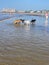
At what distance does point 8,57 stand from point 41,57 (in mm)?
1268

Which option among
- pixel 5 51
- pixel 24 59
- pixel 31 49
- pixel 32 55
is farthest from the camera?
pixel 31 49

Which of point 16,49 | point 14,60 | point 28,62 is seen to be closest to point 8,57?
point 14,60

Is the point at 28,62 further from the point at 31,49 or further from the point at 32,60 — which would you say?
the point at 31,49

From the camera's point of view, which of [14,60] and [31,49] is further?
[31,49]

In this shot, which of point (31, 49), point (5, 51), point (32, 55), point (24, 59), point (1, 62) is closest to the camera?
point (1, 62)

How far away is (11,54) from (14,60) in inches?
34.9

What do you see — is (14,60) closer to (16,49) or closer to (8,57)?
(8,57)

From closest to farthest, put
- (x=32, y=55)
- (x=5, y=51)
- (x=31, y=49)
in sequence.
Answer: (x=32, y=55), (x=5, y=51), (x=31, y=49)

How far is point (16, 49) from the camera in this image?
914 centimetres

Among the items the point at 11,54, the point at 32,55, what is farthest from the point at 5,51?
the point at 32,55

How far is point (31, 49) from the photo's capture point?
9180 millimetres

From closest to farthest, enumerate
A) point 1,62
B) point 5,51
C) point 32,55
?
point 1,62, point 32,55, point 5,51

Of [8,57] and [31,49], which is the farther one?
[31,49]

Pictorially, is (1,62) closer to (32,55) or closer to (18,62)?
(18,62)
